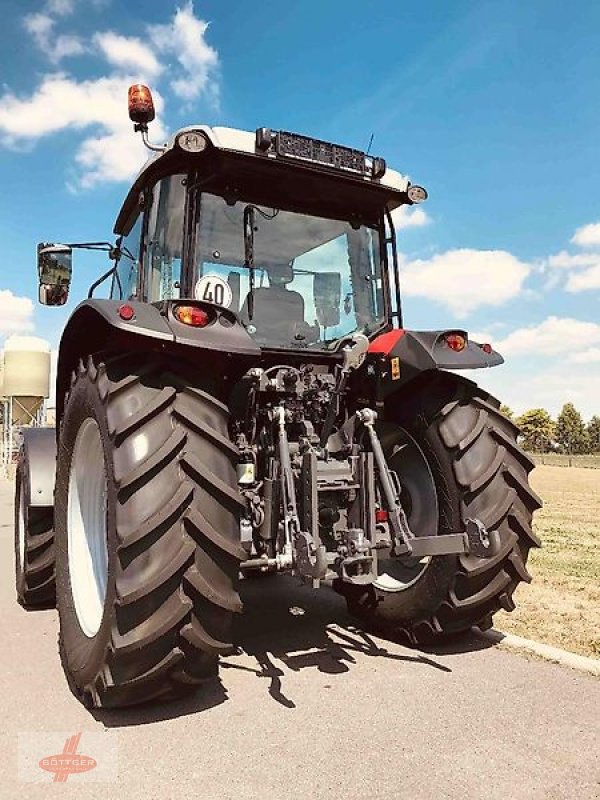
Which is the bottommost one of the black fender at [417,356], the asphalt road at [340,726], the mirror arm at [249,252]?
the asphalt road at [340,726]

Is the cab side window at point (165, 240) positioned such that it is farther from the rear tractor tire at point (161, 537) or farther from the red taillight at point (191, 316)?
the rear tractor tire at point (161, 537)

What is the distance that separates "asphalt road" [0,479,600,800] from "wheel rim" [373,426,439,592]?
0.45m

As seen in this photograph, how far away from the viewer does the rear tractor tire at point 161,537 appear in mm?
2887

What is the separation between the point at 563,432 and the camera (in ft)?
306

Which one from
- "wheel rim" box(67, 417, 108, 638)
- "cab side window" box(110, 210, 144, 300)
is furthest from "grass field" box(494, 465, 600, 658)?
"cab side window" box(110, 210, 144, 300)

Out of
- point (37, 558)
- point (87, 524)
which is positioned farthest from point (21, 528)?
point (87, 524)

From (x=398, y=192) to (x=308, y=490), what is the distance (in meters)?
2.11

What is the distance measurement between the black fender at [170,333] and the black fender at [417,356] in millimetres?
914

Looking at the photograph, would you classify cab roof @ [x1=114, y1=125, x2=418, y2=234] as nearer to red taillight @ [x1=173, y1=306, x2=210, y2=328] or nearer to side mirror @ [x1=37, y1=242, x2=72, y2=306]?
side mirror @ [x1=37, y1=242, x2=72, y2=306]

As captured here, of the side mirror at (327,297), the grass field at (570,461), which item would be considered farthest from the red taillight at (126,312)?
the grass field at (570,461)

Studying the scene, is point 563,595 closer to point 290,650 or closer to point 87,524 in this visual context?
point 290,650

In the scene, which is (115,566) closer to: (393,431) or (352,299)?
(393,431)

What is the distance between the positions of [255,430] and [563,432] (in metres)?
96.4

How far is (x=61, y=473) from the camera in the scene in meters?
4.08
